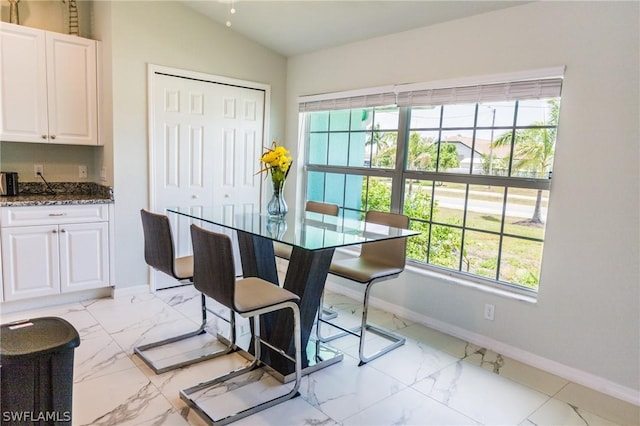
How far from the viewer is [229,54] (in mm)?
4219

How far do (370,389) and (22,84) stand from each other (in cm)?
342

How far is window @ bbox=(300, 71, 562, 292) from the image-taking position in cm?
289

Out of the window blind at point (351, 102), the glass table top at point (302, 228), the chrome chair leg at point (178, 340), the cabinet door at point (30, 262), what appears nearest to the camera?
the glass table top at point (302, 228)

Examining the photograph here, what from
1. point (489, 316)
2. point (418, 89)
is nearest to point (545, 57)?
point (418, 89)

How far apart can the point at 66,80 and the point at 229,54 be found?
1.46 metres

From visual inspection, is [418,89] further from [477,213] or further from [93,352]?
[93,352]

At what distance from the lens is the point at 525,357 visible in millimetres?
2857

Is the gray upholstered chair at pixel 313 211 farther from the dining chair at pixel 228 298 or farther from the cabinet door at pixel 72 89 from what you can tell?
the cabinet door at pixel 72 89

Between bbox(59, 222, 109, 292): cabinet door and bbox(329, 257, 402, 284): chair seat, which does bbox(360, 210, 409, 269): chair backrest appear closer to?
bbox(329, 257, 402, 284): chair seat

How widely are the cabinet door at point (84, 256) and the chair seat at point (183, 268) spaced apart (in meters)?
1.15

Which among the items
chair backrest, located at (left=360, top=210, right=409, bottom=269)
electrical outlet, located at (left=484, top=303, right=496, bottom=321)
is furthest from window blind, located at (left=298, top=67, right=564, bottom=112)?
electrical outlet, located at (left=484, top=303, right=496, bottom=321)

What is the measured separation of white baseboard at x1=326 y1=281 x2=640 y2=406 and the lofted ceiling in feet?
7.46

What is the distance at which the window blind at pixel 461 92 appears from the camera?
106 inches

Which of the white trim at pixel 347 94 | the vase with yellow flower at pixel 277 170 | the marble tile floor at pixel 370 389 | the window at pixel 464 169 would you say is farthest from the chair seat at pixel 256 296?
the white trim at pixel 347 94
